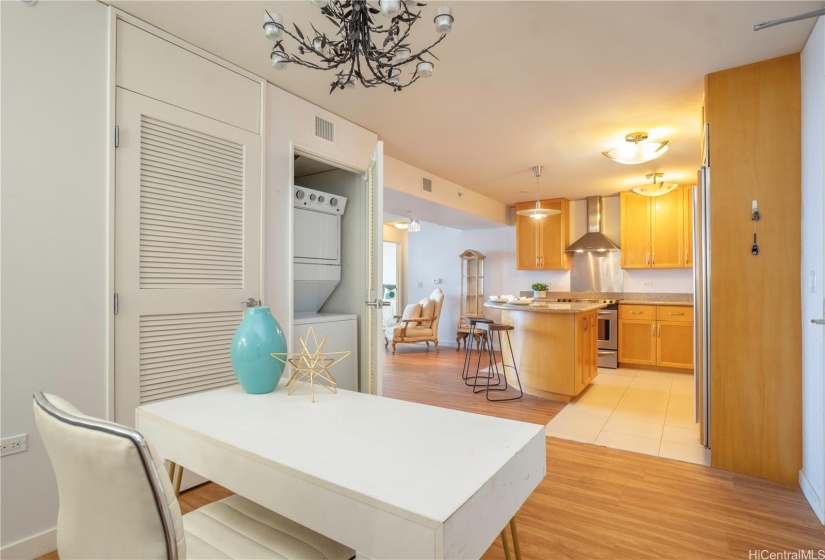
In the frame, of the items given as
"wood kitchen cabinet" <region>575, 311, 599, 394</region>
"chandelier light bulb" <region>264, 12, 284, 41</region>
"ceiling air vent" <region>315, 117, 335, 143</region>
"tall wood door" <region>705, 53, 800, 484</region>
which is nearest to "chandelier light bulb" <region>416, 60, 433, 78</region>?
"chandelier light bulb" <region>264, 12, 284, 41</region>

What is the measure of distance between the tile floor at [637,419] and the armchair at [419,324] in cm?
302

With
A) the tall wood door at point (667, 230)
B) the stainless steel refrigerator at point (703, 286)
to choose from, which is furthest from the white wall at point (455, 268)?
the stainless steel refrigerator at point (703, 286)

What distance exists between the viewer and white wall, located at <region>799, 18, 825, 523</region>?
2.14 meters

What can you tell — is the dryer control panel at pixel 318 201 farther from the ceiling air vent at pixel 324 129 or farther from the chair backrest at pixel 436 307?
the chair backrest at pixel 436 307

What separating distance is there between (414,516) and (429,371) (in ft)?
16.7

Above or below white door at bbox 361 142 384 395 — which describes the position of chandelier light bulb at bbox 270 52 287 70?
above

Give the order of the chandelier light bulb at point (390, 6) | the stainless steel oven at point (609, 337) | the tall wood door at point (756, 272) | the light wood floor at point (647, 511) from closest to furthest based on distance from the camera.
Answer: the chandelier light bulb at point (390, 6) < the light wood floor at point (647, 511) < the tall wood door at point (756, 272) < the stainless steel oven at point (609, 337)

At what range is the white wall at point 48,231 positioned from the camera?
6.00 ft

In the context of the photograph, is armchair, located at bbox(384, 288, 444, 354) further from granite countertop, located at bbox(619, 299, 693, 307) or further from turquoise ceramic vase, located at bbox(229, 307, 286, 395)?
turquoise ceramic vase, located at bbox(229, 307, 286, 395)

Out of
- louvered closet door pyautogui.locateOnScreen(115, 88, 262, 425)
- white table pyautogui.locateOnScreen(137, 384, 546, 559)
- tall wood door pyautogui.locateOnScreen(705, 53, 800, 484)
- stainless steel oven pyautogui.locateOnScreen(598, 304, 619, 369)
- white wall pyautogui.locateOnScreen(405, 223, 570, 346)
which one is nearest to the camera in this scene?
white table pyautogui.locateOnScreen(137, 384, 546, 559)

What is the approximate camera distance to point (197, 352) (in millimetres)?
2533

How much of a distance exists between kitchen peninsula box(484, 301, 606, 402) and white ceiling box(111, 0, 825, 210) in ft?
5.65

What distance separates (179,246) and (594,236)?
5985 millimetres

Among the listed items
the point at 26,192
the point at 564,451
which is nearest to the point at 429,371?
the point at 564,451
